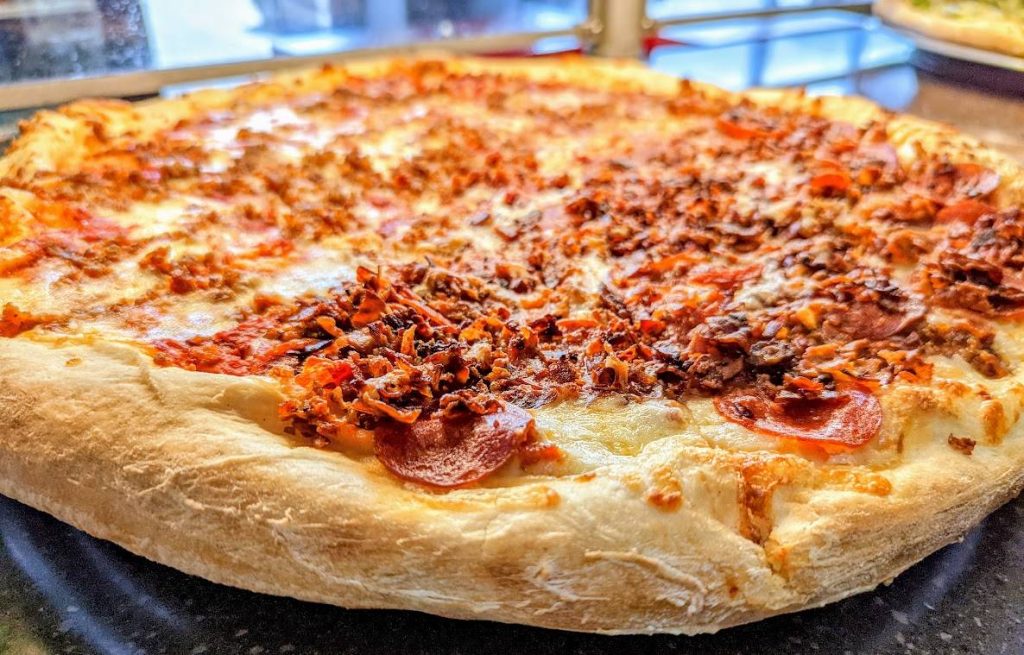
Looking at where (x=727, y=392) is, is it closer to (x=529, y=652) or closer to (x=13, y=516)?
(x=529, y=652)

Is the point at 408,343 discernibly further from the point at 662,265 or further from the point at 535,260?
the point at 662,265

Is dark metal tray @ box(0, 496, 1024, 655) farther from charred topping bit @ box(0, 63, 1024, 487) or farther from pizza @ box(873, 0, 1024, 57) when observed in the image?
pizza @ box(873, 0, 1024, 57)

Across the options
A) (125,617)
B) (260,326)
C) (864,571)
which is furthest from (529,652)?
(260,326)

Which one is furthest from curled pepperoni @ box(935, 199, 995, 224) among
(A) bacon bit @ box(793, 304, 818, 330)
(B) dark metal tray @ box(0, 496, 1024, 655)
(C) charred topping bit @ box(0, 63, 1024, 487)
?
(B) dark metal tray @ box(0, 496, 1024, 655)

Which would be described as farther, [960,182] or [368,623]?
[960,182]

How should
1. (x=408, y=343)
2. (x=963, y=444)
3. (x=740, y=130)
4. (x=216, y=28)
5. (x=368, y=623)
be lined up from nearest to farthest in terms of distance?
Result: (x=368, y=623)
(x=963, y=444)
(x=408, y=343)
(x=740, y=130)
(x=216, y=28)

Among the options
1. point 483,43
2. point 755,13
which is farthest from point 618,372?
point 755,13
